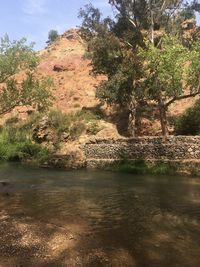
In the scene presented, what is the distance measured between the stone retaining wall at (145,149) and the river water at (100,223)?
5032 mm

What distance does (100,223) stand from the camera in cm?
1346

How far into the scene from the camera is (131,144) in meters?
32.2

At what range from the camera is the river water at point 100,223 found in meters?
9.65

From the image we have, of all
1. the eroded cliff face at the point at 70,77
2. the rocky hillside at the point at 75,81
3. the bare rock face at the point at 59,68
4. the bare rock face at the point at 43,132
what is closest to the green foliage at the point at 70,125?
the bare rock face at the point at 43,132

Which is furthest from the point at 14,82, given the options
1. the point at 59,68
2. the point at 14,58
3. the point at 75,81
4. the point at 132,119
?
the point at 59,68

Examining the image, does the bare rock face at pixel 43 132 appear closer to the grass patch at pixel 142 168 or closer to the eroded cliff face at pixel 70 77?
the grass patch at pixel 142 168

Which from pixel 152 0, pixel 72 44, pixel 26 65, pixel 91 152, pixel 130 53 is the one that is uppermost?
pixel 72 44

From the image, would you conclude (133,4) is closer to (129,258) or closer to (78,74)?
(78,74)

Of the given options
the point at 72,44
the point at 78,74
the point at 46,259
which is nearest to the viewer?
the point at 46,259

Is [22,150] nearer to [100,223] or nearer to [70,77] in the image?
[100,223]

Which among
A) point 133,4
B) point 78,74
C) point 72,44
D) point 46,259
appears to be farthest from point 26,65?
point 72,44

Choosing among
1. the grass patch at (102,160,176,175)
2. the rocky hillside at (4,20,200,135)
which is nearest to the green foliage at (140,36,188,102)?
→ the grass patch at (102,160,176,175)

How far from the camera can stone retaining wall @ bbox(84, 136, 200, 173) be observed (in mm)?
29216

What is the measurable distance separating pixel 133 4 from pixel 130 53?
6.93 metres
